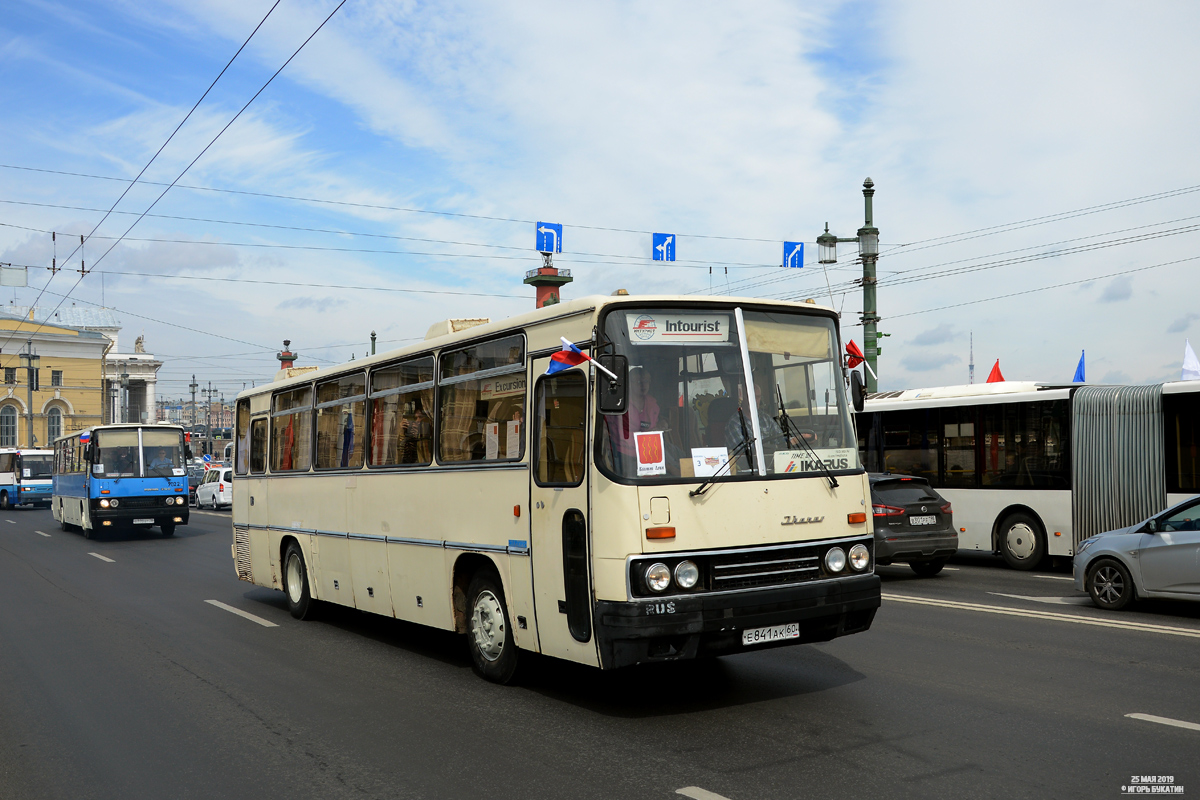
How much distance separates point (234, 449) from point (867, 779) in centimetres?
1114

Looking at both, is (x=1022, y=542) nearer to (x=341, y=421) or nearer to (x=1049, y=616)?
(x=1049, y=616)

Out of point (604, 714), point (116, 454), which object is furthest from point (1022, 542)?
point (116, 454)

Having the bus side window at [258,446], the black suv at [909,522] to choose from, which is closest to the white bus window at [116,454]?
the bus side window at [258,446]

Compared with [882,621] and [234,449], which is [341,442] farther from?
[882,621]

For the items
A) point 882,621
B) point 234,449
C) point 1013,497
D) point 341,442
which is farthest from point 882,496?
point 234,449

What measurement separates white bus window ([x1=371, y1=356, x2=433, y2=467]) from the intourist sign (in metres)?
2.80

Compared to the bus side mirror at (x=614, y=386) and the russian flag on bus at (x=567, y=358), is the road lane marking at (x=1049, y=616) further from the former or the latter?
the russian flag on bus at (x=567, y=358)

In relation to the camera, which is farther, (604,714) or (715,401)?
(604,714)

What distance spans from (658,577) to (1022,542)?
12.0 m

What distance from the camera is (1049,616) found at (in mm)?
11055

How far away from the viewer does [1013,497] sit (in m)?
16.7

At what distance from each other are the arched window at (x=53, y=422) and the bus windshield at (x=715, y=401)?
102 metres

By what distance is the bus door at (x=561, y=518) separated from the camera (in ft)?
22.2

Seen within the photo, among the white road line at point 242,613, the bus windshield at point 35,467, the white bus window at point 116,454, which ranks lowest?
the white road line at point 242,613
